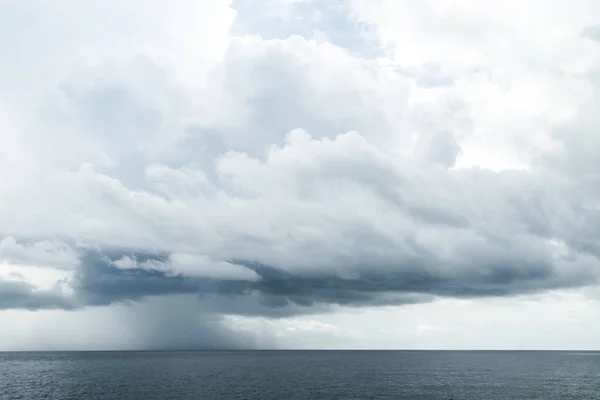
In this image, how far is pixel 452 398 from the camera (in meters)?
138

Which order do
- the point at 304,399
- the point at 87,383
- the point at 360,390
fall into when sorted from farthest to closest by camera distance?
the point at 87,383, the point at 360,390, the point at 304,399

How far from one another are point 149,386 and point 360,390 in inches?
2998

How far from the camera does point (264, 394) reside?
14625cm

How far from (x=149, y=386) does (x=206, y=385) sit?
66.8 feet

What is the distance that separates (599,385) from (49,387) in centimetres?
20357

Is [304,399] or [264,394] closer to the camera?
[304,399]

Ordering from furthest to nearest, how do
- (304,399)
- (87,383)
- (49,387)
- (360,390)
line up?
(87,383)
(49,387)
(360,390)
(304,399)

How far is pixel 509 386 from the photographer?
174 meters

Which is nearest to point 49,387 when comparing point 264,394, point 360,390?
point 264,394

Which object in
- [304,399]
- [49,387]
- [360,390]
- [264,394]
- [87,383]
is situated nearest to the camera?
[304,399]

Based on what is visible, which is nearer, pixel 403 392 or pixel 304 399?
pixel 304 399

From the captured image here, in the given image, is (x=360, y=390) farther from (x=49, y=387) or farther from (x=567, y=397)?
(x=49, y=387)

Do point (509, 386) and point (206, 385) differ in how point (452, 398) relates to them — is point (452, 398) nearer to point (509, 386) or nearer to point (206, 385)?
point (509, 386)

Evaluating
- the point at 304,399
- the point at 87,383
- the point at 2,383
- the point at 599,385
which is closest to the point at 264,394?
the point at 304,399
